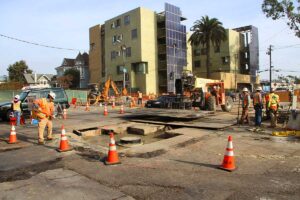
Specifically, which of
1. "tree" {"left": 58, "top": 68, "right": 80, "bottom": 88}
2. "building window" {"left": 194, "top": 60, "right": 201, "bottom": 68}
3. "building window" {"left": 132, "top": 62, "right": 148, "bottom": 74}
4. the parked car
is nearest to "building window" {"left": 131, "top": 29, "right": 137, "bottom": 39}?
"building window" {"left": 132, "top": 62, "right": 148, "bottom": 74}

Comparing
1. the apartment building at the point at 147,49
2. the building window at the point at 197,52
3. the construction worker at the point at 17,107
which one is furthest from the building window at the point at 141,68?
the construction worker at the point at 17,107

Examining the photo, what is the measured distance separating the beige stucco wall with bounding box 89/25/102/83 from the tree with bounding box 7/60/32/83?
2235cm

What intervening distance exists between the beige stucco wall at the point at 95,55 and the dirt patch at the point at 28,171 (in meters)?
53.9

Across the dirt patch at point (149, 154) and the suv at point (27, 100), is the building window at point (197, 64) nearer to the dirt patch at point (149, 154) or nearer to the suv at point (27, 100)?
the suv at point (27, 100)

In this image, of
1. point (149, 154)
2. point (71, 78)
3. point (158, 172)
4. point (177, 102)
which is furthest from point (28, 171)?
point (71, 78)

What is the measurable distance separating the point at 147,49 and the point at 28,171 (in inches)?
1787

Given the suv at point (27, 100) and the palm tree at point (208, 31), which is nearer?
the suv at point (27, 100)

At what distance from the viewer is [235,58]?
215 feet

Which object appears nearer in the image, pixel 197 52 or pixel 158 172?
pixel 158 172

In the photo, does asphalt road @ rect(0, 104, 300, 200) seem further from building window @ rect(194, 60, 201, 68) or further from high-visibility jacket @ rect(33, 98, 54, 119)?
building window @ rect(194, 60, 201, 68)

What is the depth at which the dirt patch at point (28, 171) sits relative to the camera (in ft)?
21.4

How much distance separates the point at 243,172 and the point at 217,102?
14966mm

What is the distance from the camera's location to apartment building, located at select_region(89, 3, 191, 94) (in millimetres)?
50594

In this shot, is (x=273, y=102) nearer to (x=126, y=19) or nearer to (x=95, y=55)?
(x=126, y=19)
